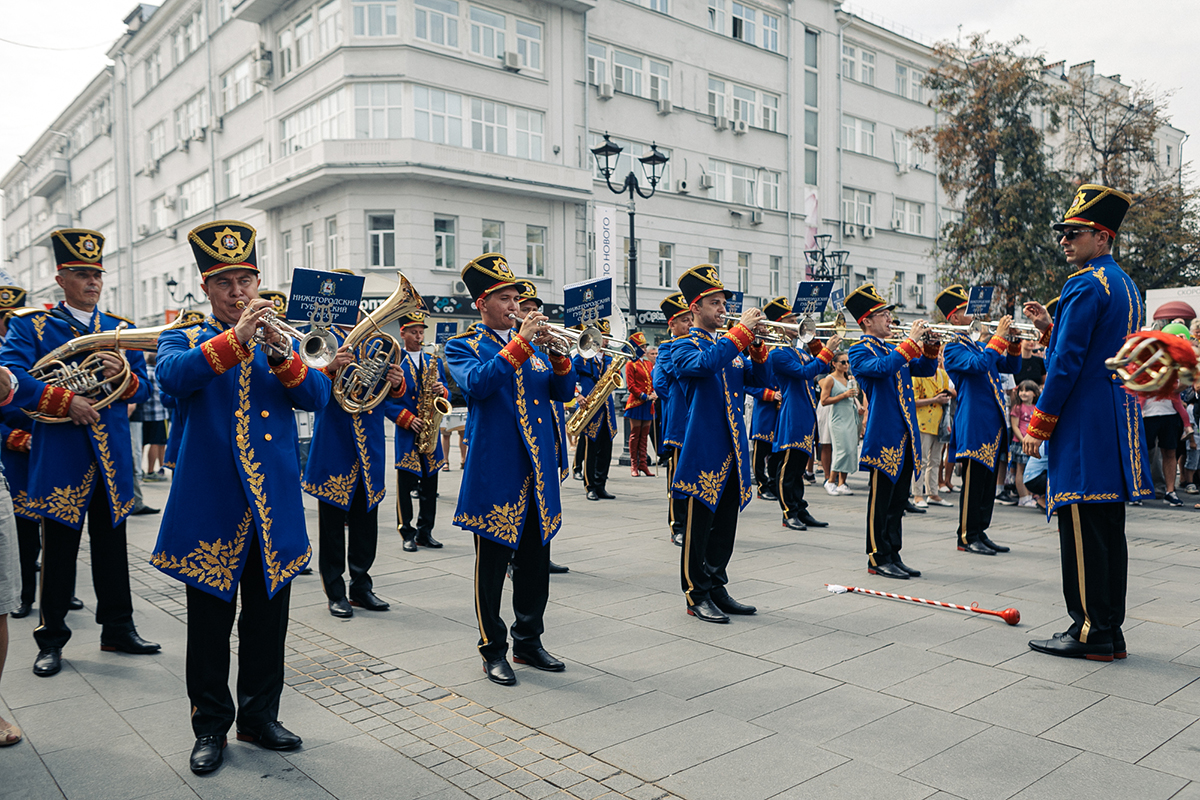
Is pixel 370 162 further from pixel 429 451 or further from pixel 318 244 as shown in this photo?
pixel 429 451

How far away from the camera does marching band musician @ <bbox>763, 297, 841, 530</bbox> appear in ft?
28.2

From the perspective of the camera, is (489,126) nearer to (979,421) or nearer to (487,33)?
(487,33)

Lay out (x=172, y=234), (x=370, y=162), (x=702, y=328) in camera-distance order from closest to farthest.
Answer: (x=702, y=328) → (x=370, y=162) → (x=172, y=234)

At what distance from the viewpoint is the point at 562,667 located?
5.01 meters

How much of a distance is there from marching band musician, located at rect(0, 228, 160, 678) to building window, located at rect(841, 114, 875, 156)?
123ft

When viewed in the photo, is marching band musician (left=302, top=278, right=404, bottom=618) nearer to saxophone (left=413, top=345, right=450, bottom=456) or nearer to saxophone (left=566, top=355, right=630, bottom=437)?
saxophone (left=413, top=345, right=450, bottom=456)

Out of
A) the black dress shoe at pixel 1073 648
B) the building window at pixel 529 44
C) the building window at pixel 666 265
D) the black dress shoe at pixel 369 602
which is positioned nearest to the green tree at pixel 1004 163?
the building window at pixel 666 265

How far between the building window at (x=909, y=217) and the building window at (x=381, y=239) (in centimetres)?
2410

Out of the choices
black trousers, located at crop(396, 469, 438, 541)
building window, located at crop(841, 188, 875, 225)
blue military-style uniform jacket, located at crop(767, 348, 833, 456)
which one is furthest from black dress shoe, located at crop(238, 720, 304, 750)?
building window, located at crop(841, 188, 875, 225)

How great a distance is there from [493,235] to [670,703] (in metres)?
26.3

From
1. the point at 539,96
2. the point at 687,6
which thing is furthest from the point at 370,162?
the point at 687,6

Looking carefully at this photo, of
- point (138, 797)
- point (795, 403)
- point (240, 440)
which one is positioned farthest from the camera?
point (795, 403)

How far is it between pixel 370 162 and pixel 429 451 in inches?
827

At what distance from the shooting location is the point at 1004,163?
79.8 feet
